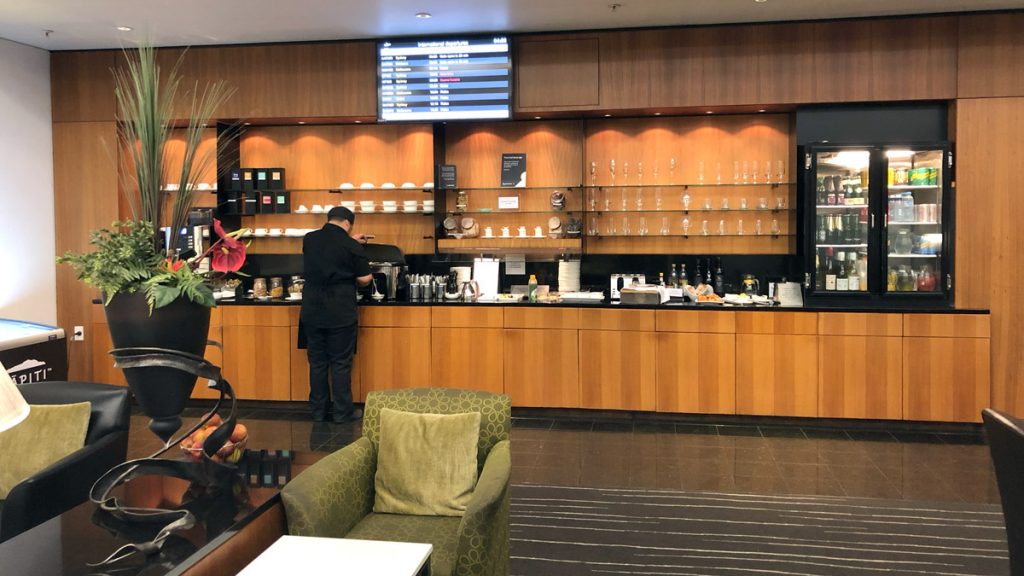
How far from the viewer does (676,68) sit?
6.53 m

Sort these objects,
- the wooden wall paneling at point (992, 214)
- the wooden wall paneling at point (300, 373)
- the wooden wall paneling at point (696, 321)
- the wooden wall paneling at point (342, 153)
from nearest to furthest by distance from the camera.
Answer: the wooden wall paneling at point (992, 214) → the wooden wall paneling at point (696, 321) → the wooden wall paneling at point (300, 373) → the wooden wall paneling at point (342, 153)

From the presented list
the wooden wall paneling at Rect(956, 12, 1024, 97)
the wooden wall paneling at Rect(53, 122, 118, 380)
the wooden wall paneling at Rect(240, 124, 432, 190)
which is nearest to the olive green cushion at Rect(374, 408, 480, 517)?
the wooden wall paneling at Rect(240, 124, 432, 190)

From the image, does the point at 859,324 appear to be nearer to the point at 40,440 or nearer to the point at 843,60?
the point at 843,60

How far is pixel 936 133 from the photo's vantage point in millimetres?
6406

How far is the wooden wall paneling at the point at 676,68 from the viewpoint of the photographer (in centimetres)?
651

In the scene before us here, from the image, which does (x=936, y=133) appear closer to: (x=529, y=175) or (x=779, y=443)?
(x=779, y=443)

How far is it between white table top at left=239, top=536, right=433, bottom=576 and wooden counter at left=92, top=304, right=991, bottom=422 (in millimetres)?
4281

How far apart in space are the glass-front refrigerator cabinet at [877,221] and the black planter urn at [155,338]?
17.1 feet

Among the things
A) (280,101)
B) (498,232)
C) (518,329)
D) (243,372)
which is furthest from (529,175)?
(243,372)

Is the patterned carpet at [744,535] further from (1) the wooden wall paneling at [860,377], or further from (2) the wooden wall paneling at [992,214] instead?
(2) the wooden wall paneling at [992,214]

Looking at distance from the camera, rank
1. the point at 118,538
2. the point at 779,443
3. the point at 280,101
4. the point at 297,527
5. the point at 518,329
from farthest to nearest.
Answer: the point at 280,101, the point at 518,329, the point at 779,443, the point at 297,527, the point at 118,538

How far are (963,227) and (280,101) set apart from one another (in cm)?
597

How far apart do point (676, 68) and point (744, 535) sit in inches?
161

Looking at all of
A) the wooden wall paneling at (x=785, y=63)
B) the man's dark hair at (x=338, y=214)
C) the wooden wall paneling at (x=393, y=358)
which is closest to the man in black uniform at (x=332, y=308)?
the man's dark hair at (x=338, y=214)
